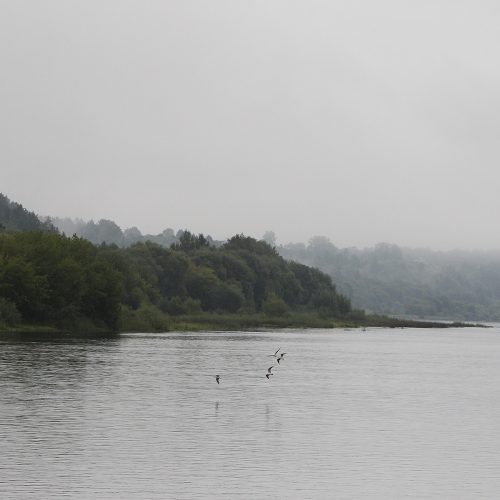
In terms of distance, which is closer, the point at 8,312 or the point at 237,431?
the point at 237,431

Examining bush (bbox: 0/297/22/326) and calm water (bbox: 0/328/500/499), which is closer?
calm water (bbox: 0/328/500/499)

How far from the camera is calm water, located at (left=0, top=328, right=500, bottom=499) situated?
36000mm

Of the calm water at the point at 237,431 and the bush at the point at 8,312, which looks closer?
the calm water at the point at 237,431

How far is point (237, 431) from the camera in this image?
48.5m

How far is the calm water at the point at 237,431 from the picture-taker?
3600cm

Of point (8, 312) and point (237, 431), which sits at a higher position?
point (8, 312)

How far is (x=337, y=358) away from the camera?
113m

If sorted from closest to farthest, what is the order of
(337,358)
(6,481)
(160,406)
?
(6,481) → (160,406) → (337,358)

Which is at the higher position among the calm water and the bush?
the bush

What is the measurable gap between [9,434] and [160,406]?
14016 mm

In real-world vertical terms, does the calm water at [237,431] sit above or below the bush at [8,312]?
below

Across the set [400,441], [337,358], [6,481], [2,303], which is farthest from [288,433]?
[2,303]

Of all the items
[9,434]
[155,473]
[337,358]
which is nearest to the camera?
[155,473]

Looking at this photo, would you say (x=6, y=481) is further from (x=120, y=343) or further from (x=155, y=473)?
(x=120, y=343)
